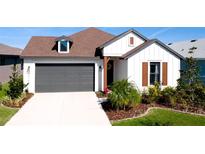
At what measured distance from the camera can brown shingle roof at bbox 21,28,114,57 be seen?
21062 mm

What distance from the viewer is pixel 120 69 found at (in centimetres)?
2078

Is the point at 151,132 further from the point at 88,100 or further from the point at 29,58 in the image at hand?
the point at 29,58

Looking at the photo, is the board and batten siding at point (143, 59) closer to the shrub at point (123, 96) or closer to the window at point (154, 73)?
the window at point (154, 73)

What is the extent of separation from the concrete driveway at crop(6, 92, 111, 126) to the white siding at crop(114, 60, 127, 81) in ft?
9.38

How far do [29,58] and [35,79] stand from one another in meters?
1.65

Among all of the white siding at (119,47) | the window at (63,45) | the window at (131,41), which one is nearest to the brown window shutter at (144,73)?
the white siding at (119,47)

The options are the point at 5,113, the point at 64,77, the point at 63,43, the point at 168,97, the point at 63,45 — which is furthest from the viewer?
the point at 63,43

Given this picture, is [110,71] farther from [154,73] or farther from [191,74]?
[191,74]

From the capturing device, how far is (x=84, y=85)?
21.3 meters

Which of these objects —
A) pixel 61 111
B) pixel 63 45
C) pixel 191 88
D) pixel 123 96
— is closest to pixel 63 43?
pixel 63 45

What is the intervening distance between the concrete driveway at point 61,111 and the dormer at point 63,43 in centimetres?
446

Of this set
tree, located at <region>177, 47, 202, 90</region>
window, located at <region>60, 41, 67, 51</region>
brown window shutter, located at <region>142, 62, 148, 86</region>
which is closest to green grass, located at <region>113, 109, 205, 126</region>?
tree, located at <region>177, 47, 202, 90</region>

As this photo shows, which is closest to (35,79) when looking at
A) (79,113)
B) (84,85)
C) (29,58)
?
(29,58)

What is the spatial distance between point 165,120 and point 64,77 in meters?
10.7
